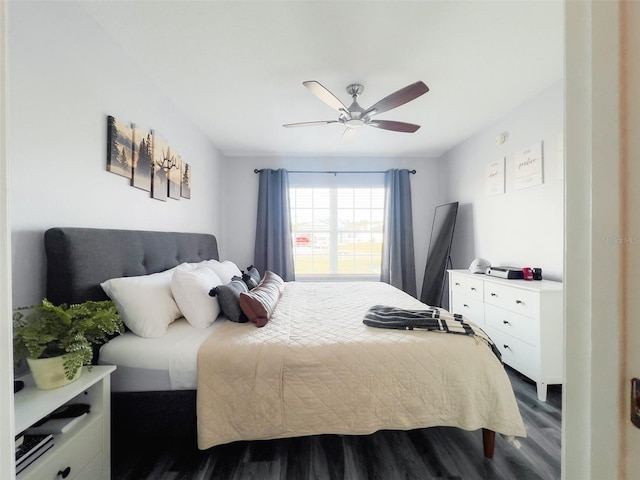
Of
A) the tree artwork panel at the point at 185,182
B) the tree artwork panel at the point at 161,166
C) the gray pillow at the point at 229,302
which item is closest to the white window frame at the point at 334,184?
the tree artwork panel at the point at 185,182

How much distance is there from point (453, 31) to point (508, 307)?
2123 mm

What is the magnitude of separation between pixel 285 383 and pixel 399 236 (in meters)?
3.20

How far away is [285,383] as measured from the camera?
49.5 inches

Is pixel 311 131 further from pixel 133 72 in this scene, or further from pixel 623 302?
pixel 623 302

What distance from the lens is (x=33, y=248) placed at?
4.03ft

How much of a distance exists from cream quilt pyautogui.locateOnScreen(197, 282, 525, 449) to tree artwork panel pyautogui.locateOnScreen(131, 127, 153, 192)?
Answer: 1.40 meters

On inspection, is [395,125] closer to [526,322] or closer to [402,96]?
[402,96]

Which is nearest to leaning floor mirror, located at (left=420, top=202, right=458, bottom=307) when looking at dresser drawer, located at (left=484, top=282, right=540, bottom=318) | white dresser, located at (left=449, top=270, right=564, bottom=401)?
white dresser, located at (left=449, top=270, right=564, bottom=401)

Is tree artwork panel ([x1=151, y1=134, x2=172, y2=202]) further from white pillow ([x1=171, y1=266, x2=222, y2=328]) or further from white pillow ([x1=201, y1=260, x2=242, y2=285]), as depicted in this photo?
white pillow ([x1=171, y1=266, x2=222, y2=328])

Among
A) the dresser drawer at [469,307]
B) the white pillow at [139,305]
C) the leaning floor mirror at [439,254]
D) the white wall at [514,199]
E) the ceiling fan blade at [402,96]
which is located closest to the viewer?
the white pillow at [139,305]

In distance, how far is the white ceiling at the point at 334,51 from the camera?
58.7 inches

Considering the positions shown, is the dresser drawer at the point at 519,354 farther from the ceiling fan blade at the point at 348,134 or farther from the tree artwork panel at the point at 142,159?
the tree artwork panel at the point at 142,159

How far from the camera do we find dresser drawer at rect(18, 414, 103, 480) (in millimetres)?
869

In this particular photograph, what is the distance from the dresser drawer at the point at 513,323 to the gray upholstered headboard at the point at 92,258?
9.38 ft
